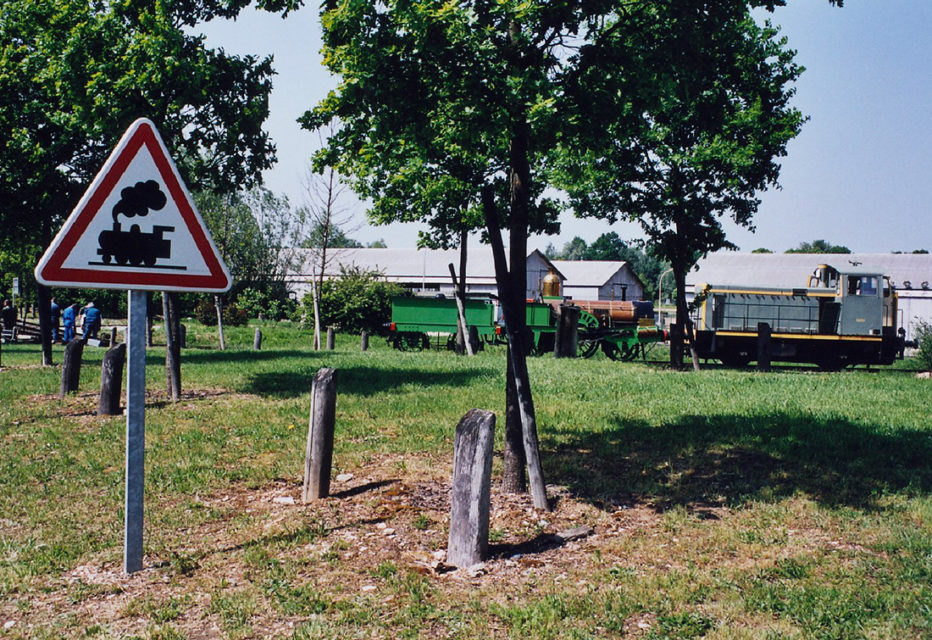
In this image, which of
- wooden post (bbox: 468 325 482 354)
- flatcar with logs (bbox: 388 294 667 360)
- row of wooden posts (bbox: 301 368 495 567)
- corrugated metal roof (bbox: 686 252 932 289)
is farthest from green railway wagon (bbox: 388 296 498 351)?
corrugated metal roof (bbox: 686 252 932 289)

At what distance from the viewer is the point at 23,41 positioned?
1705cm

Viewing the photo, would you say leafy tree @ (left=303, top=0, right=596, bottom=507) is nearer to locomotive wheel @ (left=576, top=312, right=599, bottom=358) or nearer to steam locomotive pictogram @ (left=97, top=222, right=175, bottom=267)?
steam locomotive pictogram @ (left=97, top=222, right=175, bottom=267)

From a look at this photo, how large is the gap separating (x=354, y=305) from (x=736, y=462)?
31.2 metres

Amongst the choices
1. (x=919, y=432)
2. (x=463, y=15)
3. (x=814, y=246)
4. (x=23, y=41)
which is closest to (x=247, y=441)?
(x=463, y=15)

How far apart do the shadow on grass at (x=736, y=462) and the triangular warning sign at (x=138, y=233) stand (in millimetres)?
3736

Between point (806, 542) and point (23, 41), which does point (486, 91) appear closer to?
point (806, 542)

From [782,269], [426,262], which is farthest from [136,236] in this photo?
[782,269]

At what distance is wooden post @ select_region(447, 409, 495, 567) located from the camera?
480 cm

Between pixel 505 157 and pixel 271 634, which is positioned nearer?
pixel 271 634

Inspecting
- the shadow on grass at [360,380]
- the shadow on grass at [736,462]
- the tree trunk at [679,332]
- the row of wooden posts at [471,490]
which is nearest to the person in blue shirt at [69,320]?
the shadow on grass at [360,380]

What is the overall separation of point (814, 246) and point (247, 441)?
143896 millimetres

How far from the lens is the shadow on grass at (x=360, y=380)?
12.9 meters

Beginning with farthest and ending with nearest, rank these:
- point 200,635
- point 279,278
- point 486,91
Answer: point 279,278, point 486,91, point 200,635

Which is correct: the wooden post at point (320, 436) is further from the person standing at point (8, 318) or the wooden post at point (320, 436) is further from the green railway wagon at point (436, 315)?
the person standing at point (8, 318)
